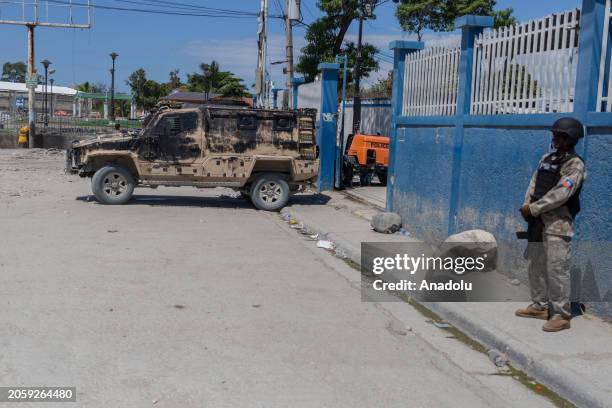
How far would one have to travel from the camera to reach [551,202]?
18.8 ft

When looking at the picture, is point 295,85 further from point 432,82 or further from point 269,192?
point 432,82

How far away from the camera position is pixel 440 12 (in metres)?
24.8

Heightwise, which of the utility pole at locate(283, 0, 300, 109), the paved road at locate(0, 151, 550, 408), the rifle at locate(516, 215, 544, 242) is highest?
the utility pole at locate(283, 0, 300, 109)

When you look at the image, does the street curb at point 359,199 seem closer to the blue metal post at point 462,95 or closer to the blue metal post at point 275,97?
the blue metal post at point 462,95

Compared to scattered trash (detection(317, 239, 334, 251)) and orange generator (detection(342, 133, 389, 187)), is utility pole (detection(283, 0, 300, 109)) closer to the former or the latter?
orange generator (detection(342, 133, 389, 187))

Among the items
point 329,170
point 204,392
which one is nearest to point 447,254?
point 204,392

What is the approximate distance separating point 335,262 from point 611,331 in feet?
13.5

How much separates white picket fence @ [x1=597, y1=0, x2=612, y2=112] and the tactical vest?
1.07m

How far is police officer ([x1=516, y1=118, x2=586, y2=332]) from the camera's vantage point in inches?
225

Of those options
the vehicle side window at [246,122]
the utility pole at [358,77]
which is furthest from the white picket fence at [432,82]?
the utility pole at [358,77]

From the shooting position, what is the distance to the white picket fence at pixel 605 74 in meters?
6.49

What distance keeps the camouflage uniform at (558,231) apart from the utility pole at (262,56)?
2208cm

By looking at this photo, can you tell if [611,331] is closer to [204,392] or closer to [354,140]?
[204,392]

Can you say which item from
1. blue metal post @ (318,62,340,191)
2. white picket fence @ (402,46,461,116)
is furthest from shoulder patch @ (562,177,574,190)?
blue metal post @ (318,62,340,191)
